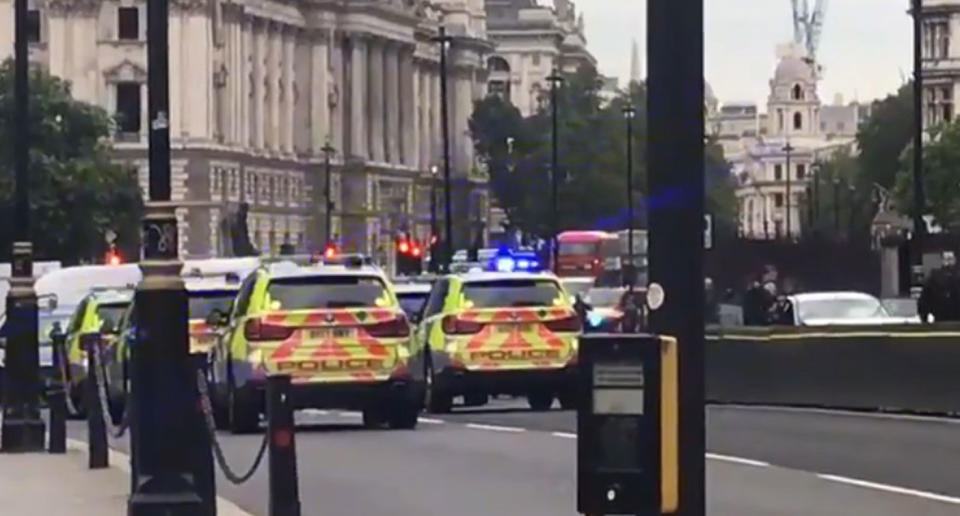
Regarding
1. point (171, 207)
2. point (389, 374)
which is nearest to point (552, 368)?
point (389, 374)

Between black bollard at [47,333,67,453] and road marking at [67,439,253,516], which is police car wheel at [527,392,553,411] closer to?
road marking at [67,439,253,516]

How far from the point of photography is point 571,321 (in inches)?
1362

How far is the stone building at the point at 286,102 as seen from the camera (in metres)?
140

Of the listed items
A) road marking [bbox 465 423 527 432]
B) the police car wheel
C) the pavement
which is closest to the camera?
the pavement

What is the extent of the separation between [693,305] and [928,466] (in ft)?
43.8

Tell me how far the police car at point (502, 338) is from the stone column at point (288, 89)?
4765 inches

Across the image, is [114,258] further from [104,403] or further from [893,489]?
[893,489]

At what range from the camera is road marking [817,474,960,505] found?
19.5m

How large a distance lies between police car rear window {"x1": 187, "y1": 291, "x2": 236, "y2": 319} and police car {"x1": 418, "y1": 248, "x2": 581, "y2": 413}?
12.7ft

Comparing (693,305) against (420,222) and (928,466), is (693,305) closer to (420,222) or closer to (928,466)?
(928,466)

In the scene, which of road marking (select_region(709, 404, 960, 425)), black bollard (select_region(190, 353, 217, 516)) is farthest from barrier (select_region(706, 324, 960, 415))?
black bollard (select_region(190, 353, 217, 516))

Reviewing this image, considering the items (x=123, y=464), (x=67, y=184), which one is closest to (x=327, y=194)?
(x=67, y=184)

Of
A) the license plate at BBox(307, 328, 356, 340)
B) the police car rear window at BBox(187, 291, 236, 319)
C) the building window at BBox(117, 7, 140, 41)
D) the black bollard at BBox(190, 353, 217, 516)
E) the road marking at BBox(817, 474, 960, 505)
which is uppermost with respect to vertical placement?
the building window at BBox(117, 7, 140, 41)

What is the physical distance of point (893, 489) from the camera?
20547mm
